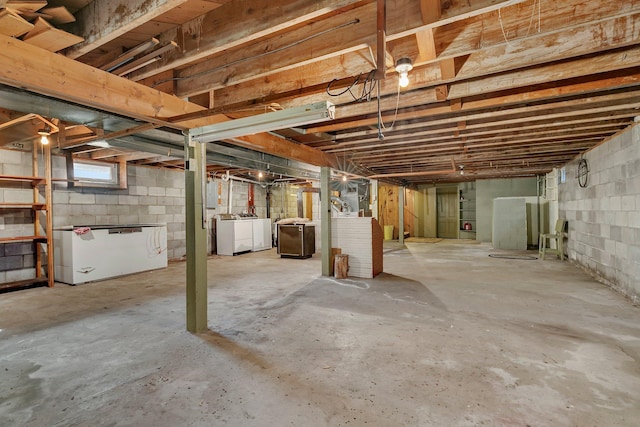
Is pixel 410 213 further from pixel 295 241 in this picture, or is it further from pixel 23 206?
pixel 23 206

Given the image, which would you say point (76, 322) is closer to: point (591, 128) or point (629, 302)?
point (629, 302)

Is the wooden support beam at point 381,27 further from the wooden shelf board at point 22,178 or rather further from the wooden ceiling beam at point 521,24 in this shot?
the wooden shelf board at point 22,178

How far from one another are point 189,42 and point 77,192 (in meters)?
4.69

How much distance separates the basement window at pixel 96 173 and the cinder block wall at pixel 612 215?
24.8 ft

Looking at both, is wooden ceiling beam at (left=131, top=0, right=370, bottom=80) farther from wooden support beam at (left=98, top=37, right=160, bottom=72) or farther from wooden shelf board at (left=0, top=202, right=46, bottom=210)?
wooden shelf board at (left=0, top=202, right=46, bottom=210)

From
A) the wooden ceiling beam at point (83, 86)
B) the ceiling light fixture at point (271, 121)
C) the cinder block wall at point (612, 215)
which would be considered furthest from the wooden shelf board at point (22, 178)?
the cinder block wall at point (612, 215)

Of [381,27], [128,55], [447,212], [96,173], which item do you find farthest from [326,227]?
[447,212]

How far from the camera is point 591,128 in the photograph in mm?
3766

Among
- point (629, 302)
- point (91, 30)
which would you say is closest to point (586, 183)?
point (629, 302)

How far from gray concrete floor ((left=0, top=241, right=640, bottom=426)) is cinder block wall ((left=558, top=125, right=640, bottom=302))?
1.34ft

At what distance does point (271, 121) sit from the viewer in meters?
2.04

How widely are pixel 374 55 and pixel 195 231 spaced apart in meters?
2.00

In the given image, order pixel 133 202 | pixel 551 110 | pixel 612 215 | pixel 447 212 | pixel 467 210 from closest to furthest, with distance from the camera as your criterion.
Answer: pixel 551 110, pixel 612 215, pixel 133 202, pixel 467 210, pixel 447 212

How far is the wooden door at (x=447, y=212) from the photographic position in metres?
11.3
